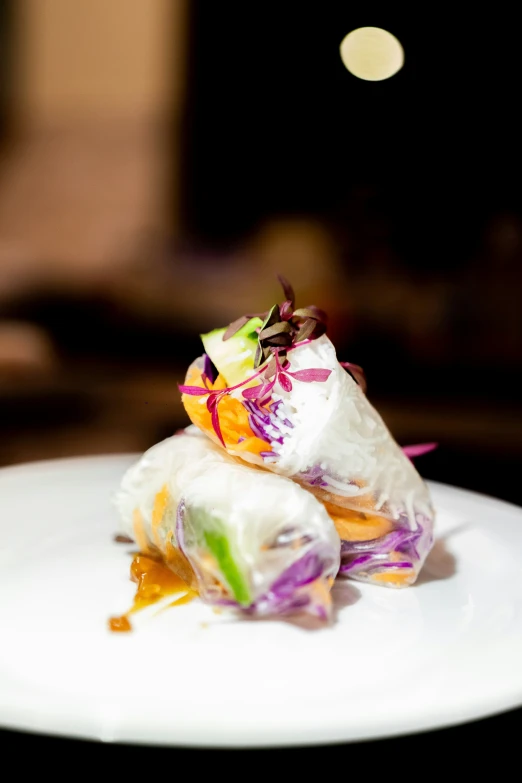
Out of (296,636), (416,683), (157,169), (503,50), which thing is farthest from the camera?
(157,169)

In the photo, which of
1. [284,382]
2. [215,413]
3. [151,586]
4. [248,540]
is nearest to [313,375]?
[284,382]

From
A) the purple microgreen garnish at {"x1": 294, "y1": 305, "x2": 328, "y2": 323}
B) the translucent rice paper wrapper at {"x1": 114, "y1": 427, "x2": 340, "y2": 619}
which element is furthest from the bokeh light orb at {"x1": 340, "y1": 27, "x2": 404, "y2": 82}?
the translucent rice paper wrapper at {"x1": 114, "y1": 427, "x2": 340, "y2": 619}

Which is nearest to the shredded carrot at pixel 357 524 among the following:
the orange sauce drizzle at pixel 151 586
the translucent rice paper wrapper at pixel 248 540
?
the translucent rice paper wrapper at pixel 248 540

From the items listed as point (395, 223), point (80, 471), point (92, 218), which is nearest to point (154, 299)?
point (92, 218)

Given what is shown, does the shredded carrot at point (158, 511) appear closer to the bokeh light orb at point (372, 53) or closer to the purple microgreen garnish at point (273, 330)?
the purple microgreen garnish at point (273, 330)

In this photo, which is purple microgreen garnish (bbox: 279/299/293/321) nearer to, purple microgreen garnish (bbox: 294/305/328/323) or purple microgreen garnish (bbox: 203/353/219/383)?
purple microgreen garnish (bbox: 294/305/328/323)

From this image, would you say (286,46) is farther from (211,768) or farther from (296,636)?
(211,768)
